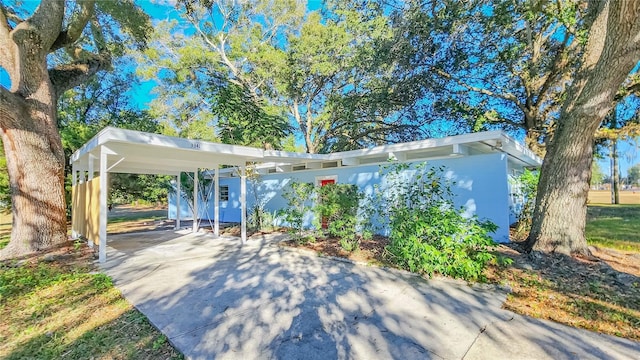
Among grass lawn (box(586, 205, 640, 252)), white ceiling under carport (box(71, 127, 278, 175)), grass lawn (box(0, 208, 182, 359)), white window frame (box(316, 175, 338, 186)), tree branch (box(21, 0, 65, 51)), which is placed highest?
tree branch (box(21, 0, 65, 51))

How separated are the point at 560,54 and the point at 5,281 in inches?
564

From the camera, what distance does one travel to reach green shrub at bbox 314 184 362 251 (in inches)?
251

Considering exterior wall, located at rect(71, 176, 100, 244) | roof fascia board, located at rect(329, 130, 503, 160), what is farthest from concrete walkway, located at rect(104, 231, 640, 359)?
roof fascia board, located at rect(329, 130, 503, 160)

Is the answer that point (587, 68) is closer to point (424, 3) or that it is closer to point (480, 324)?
point (424, 3)

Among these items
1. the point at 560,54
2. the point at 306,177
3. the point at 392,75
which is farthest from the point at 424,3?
the point at 306,177

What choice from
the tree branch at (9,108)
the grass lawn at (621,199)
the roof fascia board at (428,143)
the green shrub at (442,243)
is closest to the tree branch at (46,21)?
the tree branch at (9,108)

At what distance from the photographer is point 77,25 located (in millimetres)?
7195

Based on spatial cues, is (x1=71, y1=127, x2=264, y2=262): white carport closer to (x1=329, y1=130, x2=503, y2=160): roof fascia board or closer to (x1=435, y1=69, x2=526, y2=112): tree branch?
(x1=329, y1=130, x2=503, y2=160): roof fascia board

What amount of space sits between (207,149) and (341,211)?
134 inches

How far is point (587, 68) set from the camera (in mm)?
5105

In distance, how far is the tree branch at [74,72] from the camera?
791cm

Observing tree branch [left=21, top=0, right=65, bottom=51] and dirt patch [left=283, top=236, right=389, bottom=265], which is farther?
tree branch [left=21, top=0, right=65, bottom=51]

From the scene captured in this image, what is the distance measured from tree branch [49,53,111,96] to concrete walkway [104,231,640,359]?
236 inches

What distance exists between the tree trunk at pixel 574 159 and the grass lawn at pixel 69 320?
20.3ft
